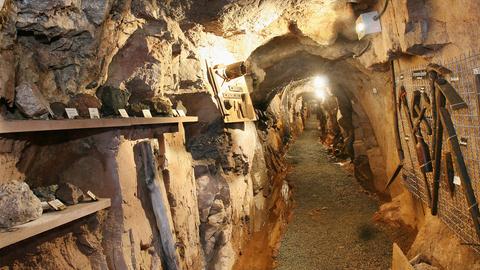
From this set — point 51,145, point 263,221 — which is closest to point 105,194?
point 51,145

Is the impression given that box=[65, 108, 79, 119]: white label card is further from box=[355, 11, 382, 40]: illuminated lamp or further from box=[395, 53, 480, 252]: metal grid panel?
box=[355, 11, 382, 40]: illuminated lamp

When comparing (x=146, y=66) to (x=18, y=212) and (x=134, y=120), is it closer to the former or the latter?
(x=134, y=120)

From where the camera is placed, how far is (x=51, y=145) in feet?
7.55

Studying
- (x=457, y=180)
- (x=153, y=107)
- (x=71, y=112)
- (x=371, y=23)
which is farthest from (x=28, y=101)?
(x=371, y=23)

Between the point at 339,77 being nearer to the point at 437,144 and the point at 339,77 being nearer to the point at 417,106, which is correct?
the point at 417,106

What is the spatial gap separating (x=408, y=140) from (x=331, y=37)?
2114 mm

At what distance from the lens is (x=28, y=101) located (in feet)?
6.19

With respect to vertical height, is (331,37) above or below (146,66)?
above

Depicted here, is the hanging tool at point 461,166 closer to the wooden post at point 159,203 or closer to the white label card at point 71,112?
the wooden post at point 159,203

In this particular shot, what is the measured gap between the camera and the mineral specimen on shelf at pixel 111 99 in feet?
8.99

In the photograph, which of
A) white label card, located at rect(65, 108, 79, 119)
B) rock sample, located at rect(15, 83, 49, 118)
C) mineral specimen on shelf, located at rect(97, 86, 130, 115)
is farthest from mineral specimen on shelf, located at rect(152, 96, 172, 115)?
rock sample, located at rect(15, 83, 49, 118)

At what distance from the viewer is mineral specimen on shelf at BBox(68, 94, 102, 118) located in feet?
7.80

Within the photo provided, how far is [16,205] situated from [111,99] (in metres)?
1.23

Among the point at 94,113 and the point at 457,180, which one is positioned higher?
the point at 94,113
